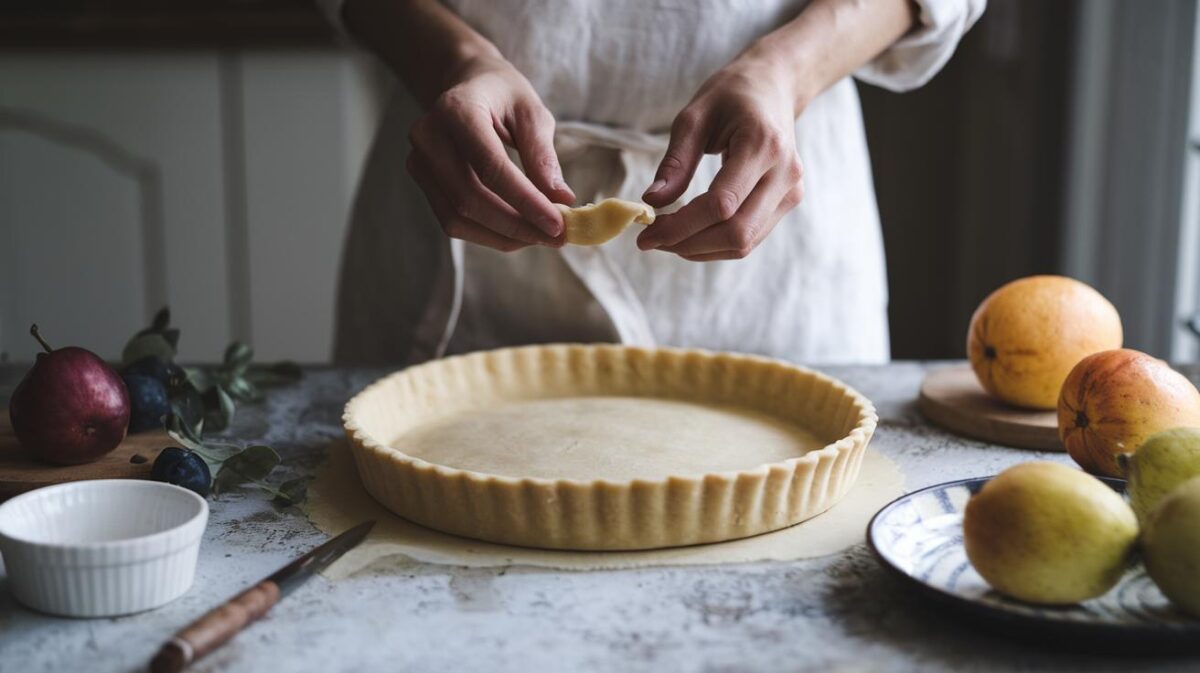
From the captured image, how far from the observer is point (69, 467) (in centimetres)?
115

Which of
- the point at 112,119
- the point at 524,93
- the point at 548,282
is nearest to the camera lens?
the point at 524,93

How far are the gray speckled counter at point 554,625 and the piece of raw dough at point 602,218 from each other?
0.38 metres

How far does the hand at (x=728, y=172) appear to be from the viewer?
117cm

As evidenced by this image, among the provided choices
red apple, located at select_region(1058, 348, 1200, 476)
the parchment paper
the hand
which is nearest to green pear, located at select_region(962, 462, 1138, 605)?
the parchment paper

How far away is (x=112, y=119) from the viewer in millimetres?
3131

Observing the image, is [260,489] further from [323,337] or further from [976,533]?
[323,337]

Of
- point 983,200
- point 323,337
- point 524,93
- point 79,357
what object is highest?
point 524,93

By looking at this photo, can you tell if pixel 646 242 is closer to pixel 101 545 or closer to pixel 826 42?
pixel 826 42

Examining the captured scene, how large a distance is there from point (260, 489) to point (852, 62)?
3.10 ft

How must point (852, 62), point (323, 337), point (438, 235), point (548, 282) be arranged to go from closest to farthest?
1. point (852, 62)
2. point (548, 282)
3. point (438, 235)
4. point (323, 337)

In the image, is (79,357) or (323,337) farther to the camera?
(323,337)

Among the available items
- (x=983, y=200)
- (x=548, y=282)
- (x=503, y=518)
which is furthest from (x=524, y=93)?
(x=983, y=200)

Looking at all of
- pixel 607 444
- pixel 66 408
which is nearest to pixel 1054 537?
pixel 607 444

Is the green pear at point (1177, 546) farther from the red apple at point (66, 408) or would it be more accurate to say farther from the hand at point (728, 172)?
the red apple at point (66, 408)
